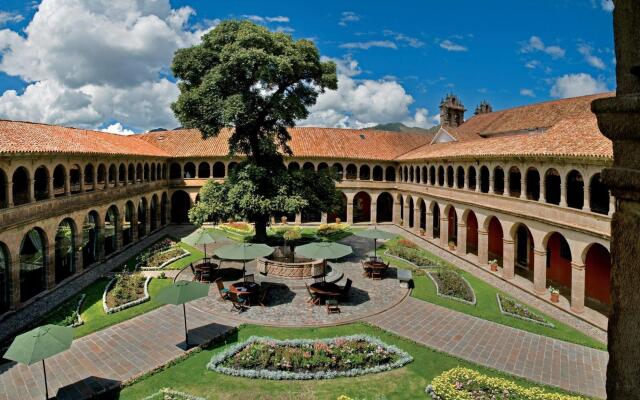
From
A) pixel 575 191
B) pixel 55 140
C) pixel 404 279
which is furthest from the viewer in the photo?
pixel 55 140

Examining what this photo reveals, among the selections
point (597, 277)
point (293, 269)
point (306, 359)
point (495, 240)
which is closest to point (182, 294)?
point (306, 359)

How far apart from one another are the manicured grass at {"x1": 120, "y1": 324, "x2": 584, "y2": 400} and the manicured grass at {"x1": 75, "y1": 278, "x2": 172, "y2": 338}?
484 cm

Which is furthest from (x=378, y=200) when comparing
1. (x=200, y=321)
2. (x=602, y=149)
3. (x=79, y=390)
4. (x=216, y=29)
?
(x=79, y=390)

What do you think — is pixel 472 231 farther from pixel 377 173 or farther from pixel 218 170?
pixel 218 170

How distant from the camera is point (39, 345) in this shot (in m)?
10.2

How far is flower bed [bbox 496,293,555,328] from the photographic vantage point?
56.3 ft

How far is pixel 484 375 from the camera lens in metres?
12.2

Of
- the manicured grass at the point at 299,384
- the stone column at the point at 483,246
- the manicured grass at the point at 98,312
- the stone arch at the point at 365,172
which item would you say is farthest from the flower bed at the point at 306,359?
the stone arch at the point at 365,172

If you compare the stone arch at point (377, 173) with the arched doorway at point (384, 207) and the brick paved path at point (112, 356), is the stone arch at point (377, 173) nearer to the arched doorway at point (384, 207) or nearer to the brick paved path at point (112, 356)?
the arched doorway at point (384, 207)

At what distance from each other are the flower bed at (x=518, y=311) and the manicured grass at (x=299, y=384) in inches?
225

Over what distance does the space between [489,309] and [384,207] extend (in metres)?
30.0

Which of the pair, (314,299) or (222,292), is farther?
(222,292)

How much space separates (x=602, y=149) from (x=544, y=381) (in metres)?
10.6

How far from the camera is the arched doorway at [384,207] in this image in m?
46.6
